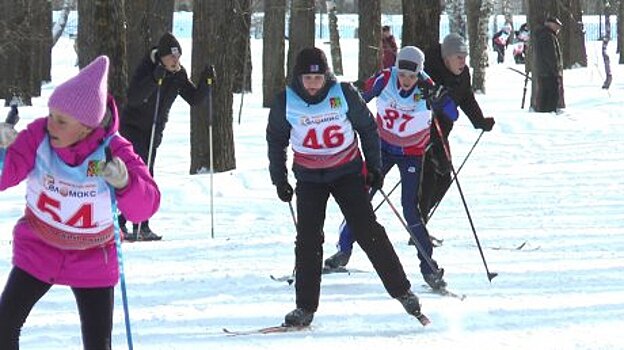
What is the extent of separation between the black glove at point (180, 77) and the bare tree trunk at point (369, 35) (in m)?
13.3

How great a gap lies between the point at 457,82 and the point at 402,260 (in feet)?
4.91

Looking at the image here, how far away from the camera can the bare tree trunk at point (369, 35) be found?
73.4 ft

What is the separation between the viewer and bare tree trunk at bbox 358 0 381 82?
22.4 metres

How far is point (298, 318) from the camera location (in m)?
6.05

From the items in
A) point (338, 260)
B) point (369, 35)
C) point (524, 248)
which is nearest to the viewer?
point (338, 260)

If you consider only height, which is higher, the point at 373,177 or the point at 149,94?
the point at 149,94

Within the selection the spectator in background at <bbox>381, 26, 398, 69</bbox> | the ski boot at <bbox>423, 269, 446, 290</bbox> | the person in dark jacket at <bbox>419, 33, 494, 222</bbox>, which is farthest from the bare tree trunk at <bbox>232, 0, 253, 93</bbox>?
the ski boot at <bbox>423, 269, 446, 290</bbox>

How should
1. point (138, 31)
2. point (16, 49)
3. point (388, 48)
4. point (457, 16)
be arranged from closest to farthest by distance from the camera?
point (138, 31)
point (16, 49)
point (388, 48)
point (457, 16)

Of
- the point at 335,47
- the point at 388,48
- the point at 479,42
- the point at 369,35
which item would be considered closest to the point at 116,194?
the point at 369,35

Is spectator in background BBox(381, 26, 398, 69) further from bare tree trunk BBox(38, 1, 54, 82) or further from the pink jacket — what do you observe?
the pink jacket

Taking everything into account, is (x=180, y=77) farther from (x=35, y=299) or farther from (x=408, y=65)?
(x=35, y=299)

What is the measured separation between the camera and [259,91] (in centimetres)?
2806

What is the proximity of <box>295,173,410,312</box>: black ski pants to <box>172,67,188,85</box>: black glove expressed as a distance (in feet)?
11.4

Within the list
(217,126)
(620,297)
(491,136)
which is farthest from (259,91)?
(620,297)
